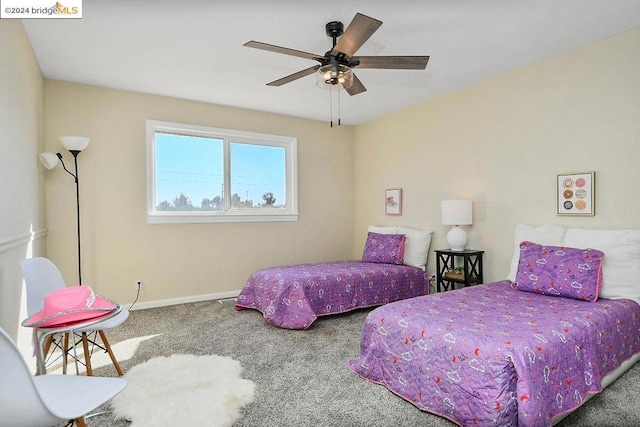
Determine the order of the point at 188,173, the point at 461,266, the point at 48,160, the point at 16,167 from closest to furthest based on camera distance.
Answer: the point at 16,167, the point at 48,160, the point at 461,266, the point at 188,173

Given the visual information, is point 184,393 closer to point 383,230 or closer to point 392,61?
point 392,61

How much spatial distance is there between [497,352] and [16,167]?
309cm

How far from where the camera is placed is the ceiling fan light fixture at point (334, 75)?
250 centimetres

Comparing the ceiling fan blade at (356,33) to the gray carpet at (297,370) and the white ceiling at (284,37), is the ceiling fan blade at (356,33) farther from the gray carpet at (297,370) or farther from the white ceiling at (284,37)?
the gray carpet at (297,370)

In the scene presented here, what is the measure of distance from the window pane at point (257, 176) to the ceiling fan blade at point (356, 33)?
2.76 metres

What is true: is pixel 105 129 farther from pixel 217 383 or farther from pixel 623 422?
pixel 623 422

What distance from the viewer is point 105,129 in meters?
3.97

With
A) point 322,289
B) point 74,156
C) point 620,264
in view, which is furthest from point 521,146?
point 74,156

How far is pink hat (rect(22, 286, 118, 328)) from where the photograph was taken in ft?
5.42

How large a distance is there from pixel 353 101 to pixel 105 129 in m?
2.91

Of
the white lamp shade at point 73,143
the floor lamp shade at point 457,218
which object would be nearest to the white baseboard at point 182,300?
the white lamp shade at point 73,143

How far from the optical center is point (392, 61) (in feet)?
8.14

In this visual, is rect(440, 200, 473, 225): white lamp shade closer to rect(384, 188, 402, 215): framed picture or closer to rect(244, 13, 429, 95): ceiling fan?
rect(384, 188, 402, 215): framed picture

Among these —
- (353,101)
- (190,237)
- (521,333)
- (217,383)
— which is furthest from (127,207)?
(521,333)
